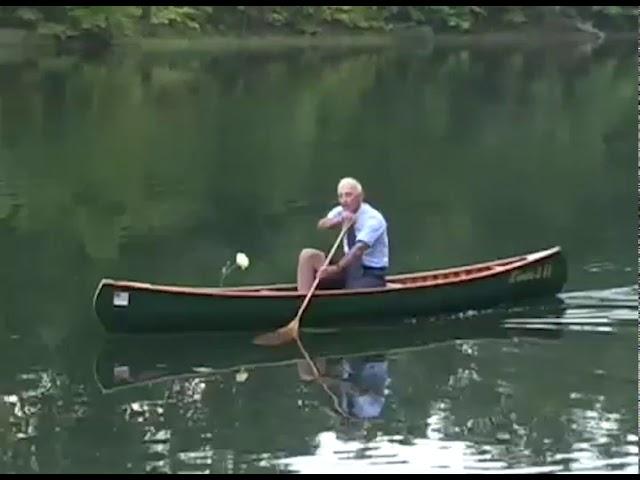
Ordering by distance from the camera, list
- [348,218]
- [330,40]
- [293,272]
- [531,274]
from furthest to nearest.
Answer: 1. [330,40]
2. [293,272]
3. [531,274]
4. [348,218]

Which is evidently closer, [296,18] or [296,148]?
[296,148]

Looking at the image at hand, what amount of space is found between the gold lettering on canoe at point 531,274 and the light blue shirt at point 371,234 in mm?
1513

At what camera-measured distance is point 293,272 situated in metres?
16.1

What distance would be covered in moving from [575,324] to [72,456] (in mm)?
5759

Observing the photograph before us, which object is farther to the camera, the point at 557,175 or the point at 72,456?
the point at 557,175

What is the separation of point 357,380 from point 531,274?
299cm

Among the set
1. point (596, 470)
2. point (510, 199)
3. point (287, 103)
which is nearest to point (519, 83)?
point (287, 103)

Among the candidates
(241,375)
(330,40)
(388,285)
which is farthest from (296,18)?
(241,375)

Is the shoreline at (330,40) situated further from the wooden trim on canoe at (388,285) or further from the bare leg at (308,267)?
the bare leg at (308,267)

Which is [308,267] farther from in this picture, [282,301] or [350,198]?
[350,198]

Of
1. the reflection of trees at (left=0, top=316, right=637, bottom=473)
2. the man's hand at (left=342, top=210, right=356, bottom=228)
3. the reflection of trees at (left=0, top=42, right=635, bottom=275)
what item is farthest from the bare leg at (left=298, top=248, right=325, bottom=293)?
the reflection of trees at (left=0, top=42, right=635, bottom=275)

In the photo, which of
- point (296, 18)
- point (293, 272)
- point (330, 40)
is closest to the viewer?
point (293, 272)

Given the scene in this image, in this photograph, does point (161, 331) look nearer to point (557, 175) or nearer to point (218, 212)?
point (218, 212)

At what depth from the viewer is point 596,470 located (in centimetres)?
930
